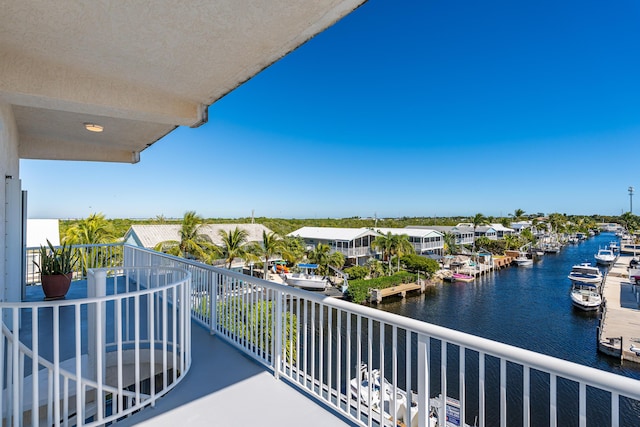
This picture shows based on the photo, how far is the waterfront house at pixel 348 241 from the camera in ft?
90.2

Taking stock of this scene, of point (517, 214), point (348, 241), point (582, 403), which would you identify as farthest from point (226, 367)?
point (517, 214)

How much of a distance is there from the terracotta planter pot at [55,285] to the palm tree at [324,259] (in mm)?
19727

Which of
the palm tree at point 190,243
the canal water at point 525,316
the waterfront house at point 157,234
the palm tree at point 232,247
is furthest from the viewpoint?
the palm tree at point 232,247

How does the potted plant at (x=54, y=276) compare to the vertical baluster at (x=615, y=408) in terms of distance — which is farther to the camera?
the potted plant at (x=54, y=276)

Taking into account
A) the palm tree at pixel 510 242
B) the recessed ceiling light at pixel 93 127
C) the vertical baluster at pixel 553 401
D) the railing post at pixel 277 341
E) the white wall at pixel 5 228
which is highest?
the recessed ceiling light at pixel 93 127

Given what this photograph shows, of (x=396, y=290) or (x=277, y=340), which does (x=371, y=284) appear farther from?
(x=277, y=340)

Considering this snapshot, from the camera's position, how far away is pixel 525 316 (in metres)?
18.9

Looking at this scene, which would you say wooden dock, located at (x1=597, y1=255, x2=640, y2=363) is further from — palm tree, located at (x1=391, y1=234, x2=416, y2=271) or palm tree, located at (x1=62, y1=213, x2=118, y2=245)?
palm tree, located at (x1=62, y1=213, x2=118, y2=245)

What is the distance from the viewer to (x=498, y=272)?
102 feet

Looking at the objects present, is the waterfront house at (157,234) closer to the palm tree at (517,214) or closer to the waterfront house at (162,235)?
the waterfront house at (162,235)

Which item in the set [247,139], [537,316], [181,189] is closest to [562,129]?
[537,316]

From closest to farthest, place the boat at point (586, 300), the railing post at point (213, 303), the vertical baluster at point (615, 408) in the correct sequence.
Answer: the vertical baluster at point (615, 408), the railing post at point (213, 303), the boat at point (586, 300)

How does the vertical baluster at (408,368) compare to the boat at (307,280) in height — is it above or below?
above

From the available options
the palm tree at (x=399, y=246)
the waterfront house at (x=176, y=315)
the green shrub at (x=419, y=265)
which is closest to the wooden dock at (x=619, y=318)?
the green shrub at (x=419, y=265)
